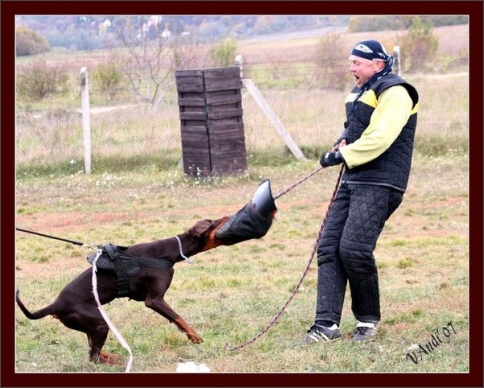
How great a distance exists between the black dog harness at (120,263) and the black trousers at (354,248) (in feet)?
3.89

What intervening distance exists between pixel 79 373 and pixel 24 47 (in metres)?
21.3

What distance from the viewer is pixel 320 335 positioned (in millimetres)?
6059

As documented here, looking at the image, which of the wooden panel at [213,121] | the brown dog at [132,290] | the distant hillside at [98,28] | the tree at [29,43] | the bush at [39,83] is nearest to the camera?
the brown dog at [132,290]

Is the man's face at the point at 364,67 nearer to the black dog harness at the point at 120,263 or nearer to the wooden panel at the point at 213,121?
the black dog harness at the point at 120,263

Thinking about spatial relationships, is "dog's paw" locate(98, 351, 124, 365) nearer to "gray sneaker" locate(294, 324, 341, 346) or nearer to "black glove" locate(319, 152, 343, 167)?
"gray sneaker" locate(294, 324, 341, 346)

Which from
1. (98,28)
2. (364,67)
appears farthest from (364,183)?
(98,28)

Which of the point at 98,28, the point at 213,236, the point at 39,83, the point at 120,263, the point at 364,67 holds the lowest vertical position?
the point at 120,263

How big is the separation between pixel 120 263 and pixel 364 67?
2043 millimetres

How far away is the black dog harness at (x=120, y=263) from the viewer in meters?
5.71

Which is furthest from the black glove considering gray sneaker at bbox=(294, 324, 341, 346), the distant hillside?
the distant hillside

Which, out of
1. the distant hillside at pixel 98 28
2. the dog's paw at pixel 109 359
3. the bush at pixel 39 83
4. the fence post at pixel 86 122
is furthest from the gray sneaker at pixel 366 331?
the distant hillside at pixel 98 28

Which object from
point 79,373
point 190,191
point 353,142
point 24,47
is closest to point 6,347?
point 79,373

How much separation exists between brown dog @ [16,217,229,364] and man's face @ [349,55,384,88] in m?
1.31

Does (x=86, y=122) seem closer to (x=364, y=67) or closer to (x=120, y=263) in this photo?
(x=120, y=263)
